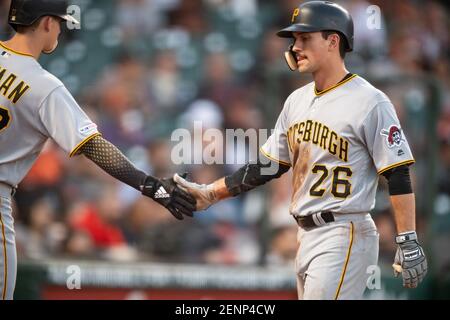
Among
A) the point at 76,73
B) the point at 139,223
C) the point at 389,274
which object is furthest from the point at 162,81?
the point at 389,274

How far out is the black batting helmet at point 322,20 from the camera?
482cm

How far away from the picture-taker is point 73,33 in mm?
9227

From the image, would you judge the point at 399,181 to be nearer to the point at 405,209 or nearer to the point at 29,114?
the point at 405,209

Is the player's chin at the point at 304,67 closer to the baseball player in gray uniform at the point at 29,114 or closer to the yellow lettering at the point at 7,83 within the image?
the baseball player in gray uniform at the point at 29,114

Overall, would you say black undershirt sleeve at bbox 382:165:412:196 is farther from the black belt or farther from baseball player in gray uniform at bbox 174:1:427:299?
the black belt

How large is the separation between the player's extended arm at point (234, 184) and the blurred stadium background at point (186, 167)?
2.10 m

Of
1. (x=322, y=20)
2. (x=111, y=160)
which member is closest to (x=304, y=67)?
(x=322, y=20)

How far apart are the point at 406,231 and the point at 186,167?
147 inches

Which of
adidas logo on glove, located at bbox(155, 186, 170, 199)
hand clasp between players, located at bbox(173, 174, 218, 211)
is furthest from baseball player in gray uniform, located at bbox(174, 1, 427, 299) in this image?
adidas logo on glove, located at bbox(155, 186, 170, 199)

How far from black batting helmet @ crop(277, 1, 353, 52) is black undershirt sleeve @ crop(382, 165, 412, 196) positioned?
0.76 metres

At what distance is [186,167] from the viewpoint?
8.13 meters

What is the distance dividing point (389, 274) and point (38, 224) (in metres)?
3.07

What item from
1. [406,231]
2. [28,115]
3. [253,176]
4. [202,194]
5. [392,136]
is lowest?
[406,231]
